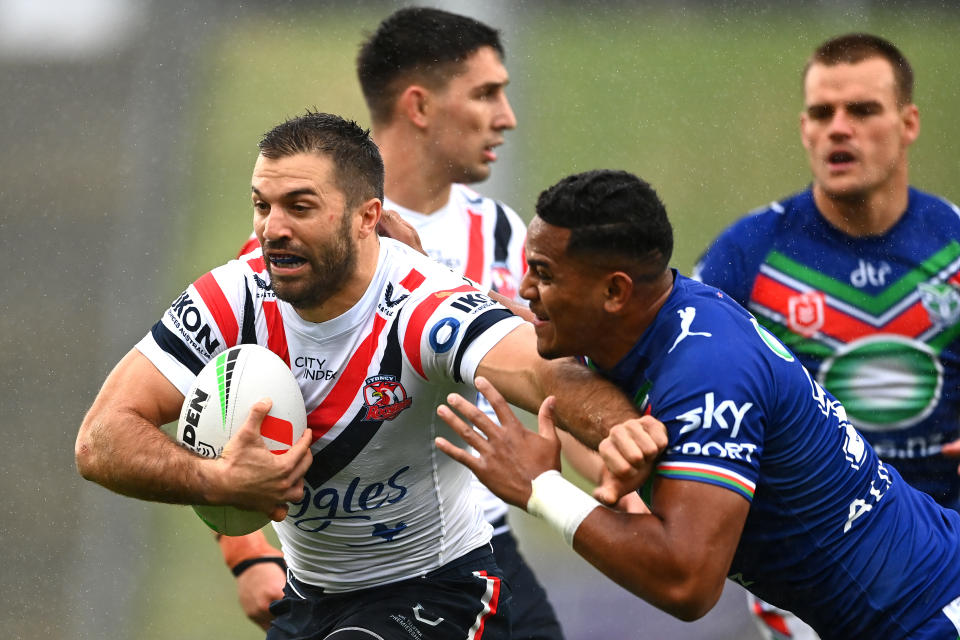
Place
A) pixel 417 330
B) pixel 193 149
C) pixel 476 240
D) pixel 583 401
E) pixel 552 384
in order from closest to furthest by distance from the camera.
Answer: pixel 583 401 < pixel 552 384 < pixel 417 330 < pixel 476 240 < pixel 193 149

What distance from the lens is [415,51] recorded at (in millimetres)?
6043

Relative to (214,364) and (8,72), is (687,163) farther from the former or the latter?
(214,364)

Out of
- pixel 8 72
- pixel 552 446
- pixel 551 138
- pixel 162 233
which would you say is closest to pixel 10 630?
pixel 162 233

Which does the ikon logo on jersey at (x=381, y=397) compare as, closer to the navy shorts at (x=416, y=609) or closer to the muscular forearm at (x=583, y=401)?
the muscular forearm at (x=583, y=401)

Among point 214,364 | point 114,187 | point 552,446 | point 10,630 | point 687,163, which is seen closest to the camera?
point 552,446

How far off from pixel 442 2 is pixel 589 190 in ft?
18.4

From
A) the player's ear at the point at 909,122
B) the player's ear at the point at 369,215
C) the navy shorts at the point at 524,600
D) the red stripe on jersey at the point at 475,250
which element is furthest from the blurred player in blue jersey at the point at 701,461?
the player's ear at the point at 909,122

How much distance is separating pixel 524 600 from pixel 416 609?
1170 millimetres

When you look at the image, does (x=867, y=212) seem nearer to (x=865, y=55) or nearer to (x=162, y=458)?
(x=865, y=55)

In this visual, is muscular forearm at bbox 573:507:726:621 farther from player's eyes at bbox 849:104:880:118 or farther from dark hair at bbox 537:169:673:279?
player's eyes at bbox 849:104:880:118

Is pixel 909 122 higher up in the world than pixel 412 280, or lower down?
higher up

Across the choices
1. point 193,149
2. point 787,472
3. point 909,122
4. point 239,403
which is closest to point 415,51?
point 909,122

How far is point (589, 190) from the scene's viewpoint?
349cm

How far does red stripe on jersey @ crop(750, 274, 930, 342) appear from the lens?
5461mm
